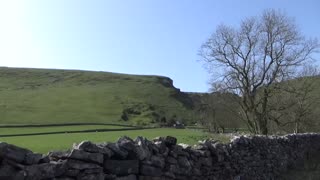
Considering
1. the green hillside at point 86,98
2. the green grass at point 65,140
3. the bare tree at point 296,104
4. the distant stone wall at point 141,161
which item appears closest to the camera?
the distant stone wall at point 141,161

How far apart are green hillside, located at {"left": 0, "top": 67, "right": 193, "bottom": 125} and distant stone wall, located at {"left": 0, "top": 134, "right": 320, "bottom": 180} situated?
64.8m

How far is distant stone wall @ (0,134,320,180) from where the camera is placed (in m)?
7.73

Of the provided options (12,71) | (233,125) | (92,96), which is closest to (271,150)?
(233,125)

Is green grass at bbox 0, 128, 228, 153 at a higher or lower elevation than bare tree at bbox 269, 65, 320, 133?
lower

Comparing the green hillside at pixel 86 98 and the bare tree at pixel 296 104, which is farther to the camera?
the green hillside at pixel 86 98

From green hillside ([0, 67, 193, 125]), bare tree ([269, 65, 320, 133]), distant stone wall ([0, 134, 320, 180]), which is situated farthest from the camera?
green hillside ([0, 67, 193, 125])

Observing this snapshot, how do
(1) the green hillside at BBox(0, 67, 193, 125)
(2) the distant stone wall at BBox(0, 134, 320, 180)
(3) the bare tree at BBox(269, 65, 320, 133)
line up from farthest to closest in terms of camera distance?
(1) the green hillside at BBox(0, 67, 193, 125), (3) the bare tree at BBox(269, 65, 320, 133), (2) the distant stone wall at BBox(0, 134, 320, 180)

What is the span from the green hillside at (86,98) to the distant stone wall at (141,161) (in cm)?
6477

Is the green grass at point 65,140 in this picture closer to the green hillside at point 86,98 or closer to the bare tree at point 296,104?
the bare tree at point 296,104

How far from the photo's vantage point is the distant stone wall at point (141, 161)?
7.73m

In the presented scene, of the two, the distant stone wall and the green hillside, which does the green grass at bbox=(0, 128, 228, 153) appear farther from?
the green hillside

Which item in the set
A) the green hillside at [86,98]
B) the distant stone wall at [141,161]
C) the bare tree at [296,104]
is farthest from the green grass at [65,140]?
the green hillside at [86,98]

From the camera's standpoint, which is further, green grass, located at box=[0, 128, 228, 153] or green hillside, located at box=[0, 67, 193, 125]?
green hillside, located at box=[0, 67, 193, 125]

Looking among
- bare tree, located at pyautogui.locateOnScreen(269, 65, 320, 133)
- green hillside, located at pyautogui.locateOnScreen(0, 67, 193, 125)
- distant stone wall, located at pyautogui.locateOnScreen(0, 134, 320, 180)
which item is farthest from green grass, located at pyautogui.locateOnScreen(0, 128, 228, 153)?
green hillside, located at pyautogui.locateOnScreen(0, 67, 193, 125)
